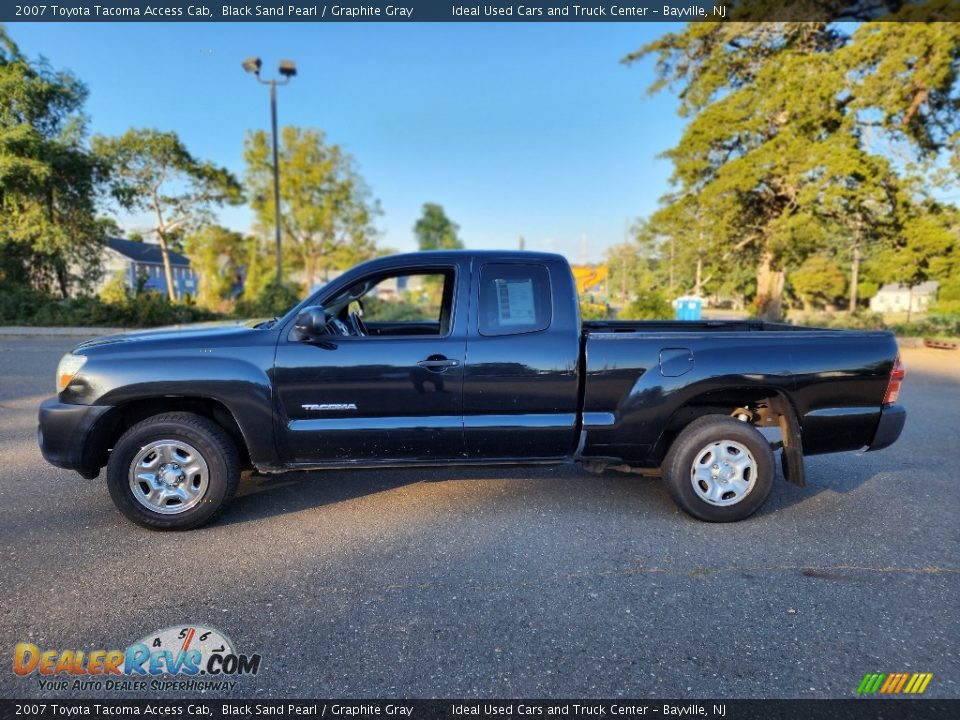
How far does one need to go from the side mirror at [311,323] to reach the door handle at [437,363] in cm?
64

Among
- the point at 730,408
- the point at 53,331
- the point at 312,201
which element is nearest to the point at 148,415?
the point at 730,408

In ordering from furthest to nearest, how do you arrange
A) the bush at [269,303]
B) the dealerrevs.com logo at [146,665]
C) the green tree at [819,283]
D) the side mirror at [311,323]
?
the green tree at [819,283] < the bush at [269,303] < the side mirror at [311,323] < the dealerrevs.com logo at [146,665]

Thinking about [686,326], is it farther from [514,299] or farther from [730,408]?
Answer: [514,299]

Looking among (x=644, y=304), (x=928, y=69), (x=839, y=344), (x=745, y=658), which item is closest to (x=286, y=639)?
(x=745, y=658)

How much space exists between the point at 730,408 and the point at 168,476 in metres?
3.82

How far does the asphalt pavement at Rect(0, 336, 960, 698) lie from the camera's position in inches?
88.0

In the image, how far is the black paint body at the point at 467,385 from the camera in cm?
342

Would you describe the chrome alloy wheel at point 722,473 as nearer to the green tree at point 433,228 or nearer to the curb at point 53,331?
the curb at point 53,331

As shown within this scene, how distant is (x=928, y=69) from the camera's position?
14141 millimetres

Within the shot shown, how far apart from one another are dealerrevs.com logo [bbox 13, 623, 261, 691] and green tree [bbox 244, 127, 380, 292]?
96.7 ft

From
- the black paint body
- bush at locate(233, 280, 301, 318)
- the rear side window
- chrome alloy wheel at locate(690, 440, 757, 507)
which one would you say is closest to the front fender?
the black paint body

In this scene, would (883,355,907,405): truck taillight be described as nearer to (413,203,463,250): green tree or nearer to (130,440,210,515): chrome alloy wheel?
(130,440,210,515): chrome alloy wheel

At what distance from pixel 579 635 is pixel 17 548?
3.24 m

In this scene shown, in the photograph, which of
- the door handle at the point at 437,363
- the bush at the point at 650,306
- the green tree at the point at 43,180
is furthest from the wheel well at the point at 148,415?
the green tree at the point at 43,180
